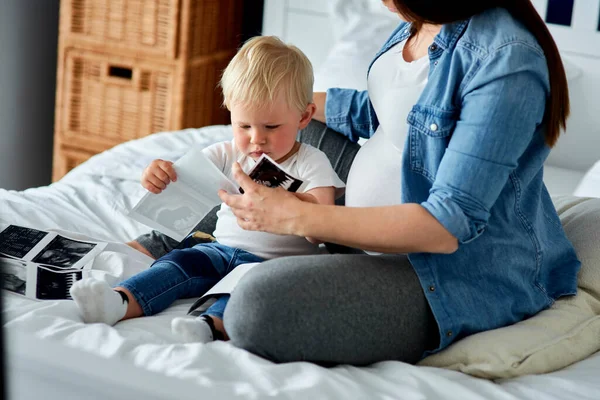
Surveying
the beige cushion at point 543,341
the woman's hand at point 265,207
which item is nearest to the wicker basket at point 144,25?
the woman's hand at point 265,207

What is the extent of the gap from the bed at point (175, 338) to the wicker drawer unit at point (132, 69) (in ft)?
1.62

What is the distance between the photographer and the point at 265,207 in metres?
1.24

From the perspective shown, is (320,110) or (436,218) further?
(320,110)

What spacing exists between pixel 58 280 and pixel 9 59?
1940mm

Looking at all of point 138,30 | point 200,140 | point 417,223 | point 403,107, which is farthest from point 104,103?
point 417,223

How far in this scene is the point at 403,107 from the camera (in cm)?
134

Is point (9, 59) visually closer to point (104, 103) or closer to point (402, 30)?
point (104, 103)

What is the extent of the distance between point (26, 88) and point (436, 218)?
7.99 feet

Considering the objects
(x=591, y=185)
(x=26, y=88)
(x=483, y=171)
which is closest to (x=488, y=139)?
(x=483, y=171)

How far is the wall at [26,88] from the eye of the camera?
308 centimetres

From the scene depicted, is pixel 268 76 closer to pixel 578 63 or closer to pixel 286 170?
pixel 286 170

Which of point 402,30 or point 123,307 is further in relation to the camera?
point 402,30

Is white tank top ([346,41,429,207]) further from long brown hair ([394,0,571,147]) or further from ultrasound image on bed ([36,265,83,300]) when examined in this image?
ultrasound image on bed ([36,265,83,300])

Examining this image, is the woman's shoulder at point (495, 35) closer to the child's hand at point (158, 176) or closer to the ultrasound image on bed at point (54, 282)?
the child's hand at point (158, 176)
